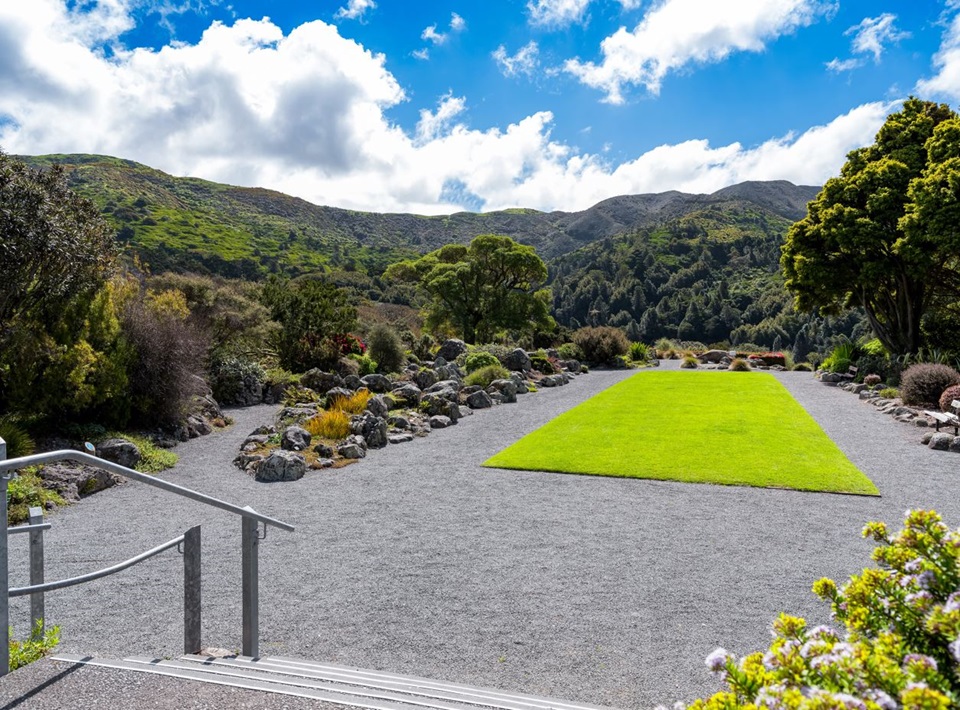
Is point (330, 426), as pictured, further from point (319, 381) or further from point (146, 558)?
point (146, 558)

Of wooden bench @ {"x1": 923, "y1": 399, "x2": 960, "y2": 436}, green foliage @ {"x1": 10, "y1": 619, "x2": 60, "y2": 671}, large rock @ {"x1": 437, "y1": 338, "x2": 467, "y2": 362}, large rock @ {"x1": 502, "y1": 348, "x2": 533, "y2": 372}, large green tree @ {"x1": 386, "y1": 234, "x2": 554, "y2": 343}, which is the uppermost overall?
large green tree @ {"x1": 386, "y1": 234, "x2": 554, "y2": 343}

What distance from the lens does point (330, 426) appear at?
12633mm

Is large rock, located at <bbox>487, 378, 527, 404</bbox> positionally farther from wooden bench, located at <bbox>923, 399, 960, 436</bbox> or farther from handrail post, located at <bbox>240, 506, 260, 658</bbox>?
handrail post, located at <bbox>240, 506, 260, 658</bbox>

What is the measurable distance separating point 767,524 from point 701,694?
13.8 ft

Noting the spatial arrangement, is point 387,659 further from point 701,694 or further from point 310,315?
point 310,315

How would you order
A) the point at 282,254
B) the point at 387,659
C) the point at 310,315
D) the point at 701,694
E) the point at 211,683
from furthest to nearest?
1. the point at 282,254
2. the point at 310,315
3. the point at 387,659
4. the point at 701,694
5. the point at 211,683

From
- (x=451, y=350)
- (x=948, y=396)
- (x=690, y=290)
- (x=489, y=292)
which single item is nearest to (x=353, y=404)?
(x=451, y=350)

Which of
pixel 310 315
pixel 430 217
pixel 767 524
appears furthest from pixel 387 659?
pixel 430 217

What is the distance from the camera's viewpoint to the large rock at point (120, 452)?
987 centimetres

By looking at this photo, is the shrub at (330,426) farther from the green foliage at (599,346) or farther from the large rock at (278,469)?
the green foliage at (599,346)

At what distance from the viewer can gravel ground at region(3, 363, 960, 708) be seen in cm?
452

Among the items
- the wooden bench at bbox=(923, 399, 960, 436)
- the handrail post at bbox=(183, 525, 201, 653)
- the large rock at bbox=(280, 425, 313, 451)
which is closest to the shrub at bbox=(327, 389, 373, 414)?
the large rock at bbox=(280, 425, 313, 451)

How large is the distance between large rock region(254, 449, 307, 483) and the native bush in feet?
28.9

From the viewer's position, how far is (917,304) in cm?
2161
